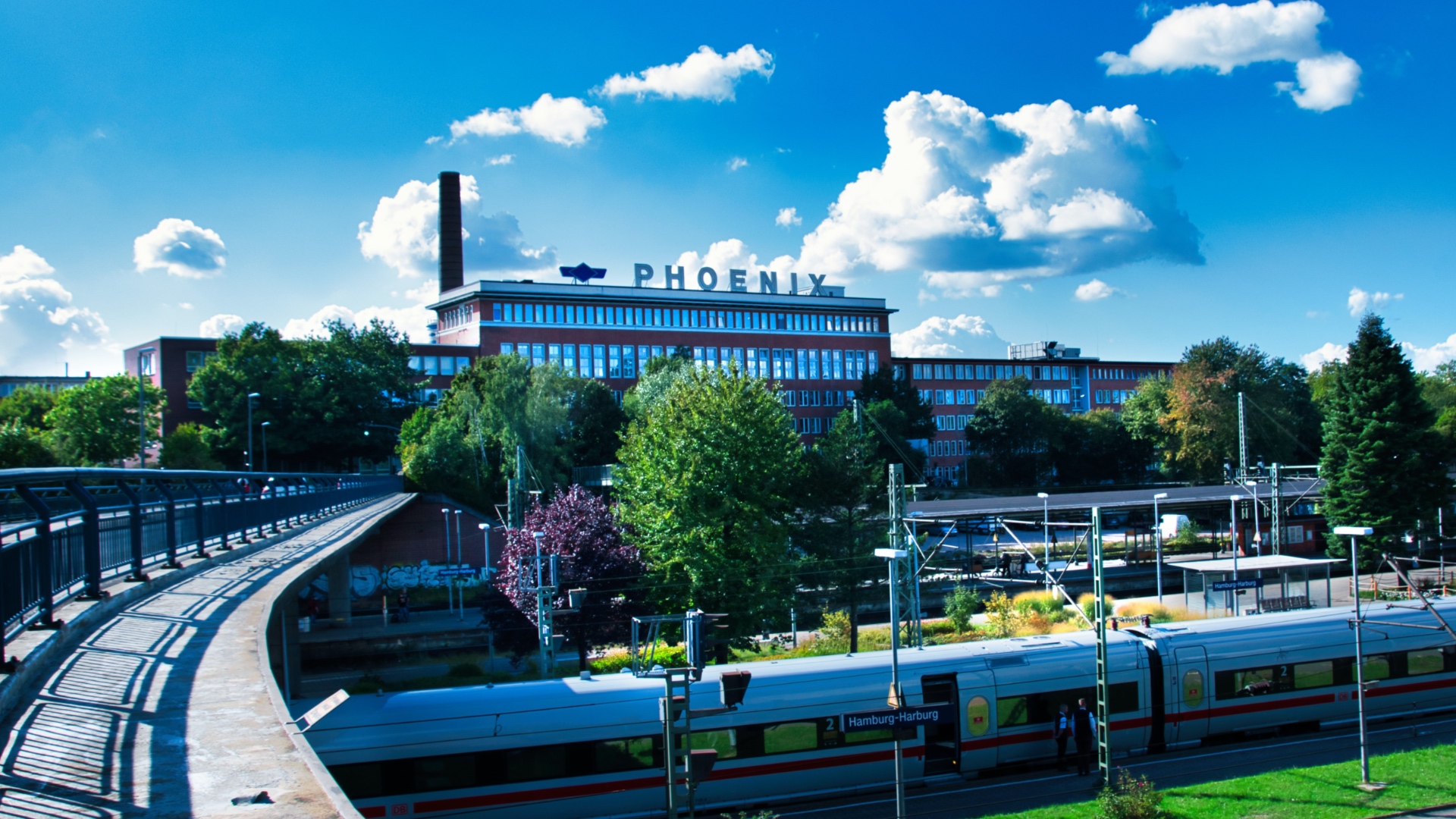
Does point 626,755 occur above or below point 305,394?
below

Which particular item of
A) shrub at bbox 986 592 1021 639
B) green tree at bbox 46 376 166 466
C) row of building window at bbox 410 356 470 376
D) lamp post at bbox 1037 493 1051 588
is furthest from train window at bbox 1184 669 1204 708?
row of building window at bbox 410 356 470 376

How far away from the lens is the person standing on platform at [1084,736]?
58.5 feet

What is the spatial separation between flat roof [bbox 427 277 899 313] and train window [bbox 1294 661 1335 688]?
71.8 metres

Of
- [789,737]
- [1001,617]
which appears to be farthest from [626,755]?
[1001,617]

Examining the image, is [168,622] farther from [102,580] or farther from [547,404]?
[547,404]

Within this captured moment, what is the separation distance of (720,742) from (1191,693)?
9.91 metres

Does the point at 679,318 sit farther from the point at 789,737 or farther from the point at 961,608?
the point at 789,737

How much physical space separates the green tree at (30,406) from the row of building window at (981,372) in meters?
77.3

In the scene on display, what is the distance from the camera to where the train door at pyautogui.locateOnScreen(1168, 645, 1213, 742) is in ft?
62.6

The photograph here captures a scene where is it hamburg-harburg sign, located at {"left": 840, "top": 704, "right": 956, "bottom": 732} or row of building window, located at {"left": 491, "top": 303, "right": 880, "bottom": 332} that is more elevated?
row of building window, located at {"left": 491, "top": 303, "right": 880, "bottom": 332}

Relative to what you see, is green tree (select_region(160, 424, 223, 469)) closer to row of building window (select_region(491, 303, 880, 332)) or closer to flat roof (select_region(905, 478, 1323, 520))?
row of building window (select_region(491, 303, 880, 332))

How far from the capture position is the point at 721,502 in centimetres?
3212

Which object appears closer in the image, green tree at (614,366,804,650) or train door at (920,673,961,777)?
train door at (920,673,961,777)

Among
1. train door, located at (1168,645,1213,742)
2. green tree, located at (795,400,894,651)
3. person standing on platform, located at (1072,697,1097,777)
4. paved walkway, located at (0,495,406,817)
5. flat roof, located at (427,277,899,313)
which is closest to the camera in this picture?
paved walkway, located at (0,495,406,817)
